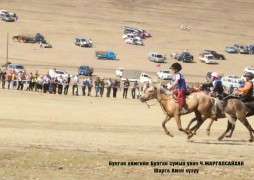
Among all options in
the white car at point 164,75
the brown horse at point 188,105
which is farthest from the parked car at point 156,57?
the brown horse at point 188,105

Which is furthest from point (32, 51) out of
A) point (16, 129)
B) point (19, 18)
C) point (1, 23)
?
point (16, 129)

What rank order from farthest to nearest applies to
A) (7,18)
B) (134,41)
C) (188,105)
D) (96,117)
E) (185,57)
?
(7,18) < (134,41) < (185,57) < (96,117) < (188,105)

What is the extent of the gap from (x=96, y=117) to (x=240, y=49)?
70238 millimetres

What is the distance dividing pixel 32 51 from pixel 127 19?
3175cm

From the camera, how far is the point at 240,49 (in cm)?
10000

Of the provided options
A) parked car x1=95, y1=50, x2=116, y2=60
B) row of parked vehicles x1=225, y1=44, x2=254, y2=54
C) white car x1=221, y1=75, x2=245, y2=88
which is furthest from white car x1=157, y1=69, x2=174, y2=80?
row of parked vehicles x1=225, y1=44, x2=254, y2=54

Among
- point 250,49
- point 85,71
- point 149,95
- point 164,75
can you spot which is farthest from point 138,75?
point 149,95

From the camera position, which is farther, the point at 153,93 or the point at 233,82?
the point at 233,82

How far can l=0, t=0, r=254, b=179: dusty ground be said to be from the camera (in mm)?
15609

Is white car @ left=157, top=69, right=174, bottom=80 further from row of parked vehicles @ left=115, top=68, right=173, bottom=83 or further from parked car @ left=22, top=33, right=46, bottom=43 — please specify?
parked car @ left=22, top=33, right=46, bottom=43

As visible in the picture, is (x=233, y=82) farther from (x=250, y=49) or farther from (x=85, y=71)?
(x=250, y=49)

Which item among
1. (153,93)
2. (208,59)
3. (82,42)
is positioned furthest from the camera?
(82,42)

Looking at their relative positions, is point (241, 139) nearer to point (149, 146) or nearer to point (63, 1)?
point (149, 146)

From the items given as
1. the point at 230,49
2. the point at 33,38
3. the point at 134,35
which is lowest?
the point at 230,49
